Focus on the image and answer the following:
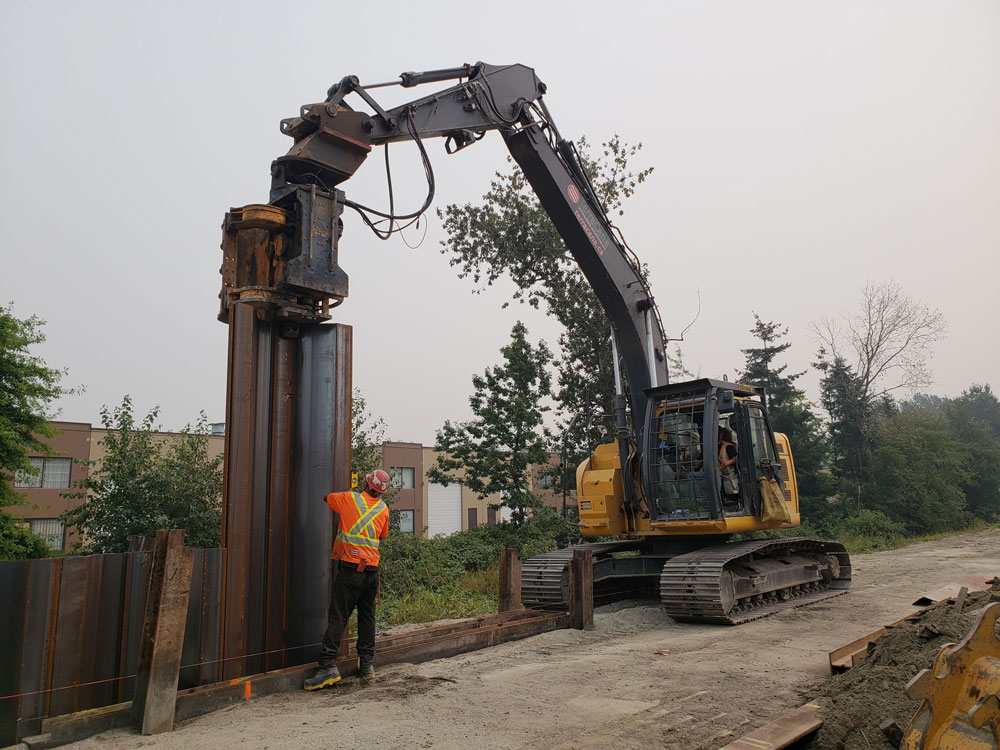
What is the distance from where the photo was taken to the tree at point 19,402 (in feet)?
50.7

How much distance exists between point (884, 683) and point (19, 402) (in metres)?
18.1

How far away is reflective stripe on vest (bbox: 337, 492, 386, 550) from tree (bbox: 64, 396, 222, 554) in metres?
7.40

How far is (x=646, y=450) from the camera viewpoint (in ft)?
31.2

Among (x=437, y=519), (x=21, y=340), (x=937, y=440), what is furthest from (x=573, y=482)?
(x=437, y=519)

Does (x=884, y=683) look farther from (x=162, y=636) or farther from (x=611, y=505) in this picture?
(x=611, y=505)

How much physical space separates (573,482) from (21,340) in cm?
1513

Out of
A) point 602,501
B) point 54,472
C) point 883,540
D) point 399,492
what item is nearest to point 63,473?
point 54,472

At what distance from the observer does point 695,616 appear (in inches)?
337

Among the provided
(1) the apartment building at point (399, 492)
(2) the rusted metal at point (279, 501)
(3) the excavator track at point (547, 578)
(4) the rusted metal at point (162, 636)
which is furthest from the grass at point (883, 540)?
(4) the rusted metal at point (162, 636)

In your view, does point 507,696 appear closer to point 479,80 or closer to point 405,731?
point 405,731

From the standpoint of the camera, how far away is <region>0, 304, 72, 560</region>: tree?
609 inches

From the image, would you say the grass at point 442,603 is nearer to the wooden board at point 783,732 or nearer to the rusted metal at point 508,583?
the rusted metal at point 508,583

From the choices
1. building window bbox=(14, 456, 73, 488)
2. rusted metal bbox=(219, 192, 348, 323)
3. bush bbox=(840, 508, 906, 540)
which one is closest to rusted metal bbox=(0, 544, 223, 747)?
rusted metal bbox=(219, 192, 348, 323)

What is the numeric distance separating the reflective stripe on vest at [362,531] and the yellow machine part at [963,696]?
3.92 meters
